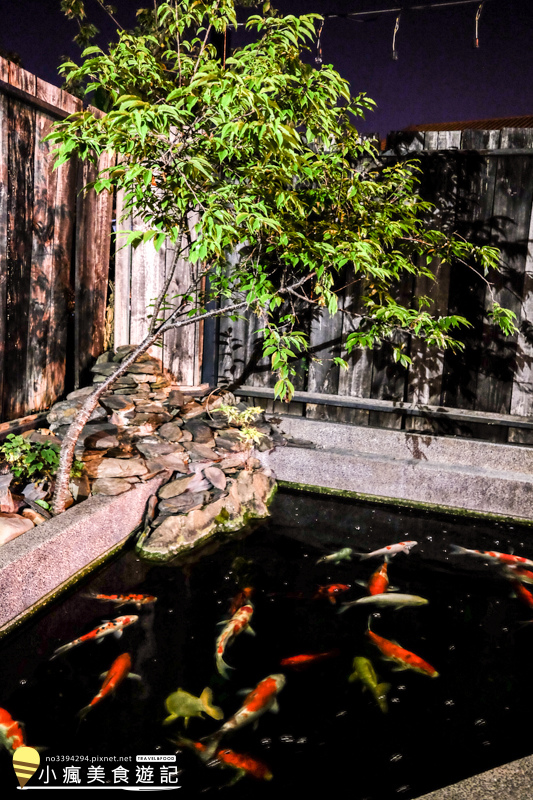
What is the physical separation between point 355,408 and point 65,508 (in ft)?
9.00

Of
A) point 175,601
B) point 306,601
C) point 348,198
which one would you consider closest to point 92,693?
point 175,601

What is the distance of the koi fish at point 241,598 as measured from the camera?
2949 millimetres

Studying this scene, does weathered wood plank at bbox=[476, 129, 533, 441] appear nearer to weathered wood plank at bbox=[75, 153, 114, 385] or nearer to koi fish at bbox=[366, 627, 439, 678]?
koi fish at bbox=[366, 627, 439, 678]

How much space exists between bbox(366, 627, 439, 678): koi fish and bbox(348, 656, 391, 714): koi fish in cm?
12

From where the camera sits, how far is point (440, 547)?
3750 millimetres

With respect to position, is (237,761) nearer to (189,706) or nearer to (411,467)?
(189,706)

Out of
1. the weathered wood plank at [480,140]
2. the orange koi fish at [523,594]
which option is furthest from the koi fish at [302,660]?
the weathered wood plank at [480,140]

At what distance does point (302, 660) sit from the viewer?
254 cm

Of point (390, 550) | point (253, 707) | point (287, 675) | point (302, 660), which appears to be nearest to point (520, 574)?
point (390, 550)

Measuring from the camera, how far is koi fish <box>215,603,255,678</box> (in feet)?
8.17

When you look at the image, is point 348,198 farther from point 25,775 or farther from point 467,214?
point 25,775

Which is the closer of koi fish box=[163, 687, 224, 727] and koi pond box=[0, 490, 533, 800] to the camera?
koi pond box=[0, 490, 533, 800]

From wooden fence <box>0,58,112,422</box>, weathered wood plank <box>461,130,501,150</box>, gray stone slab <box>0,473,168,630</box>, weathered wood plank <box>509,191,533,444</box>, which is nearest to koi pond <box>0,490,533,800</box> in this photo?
gray stone slab <box>0,473,168,630</box>

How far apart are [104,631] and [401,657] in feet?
4.91
